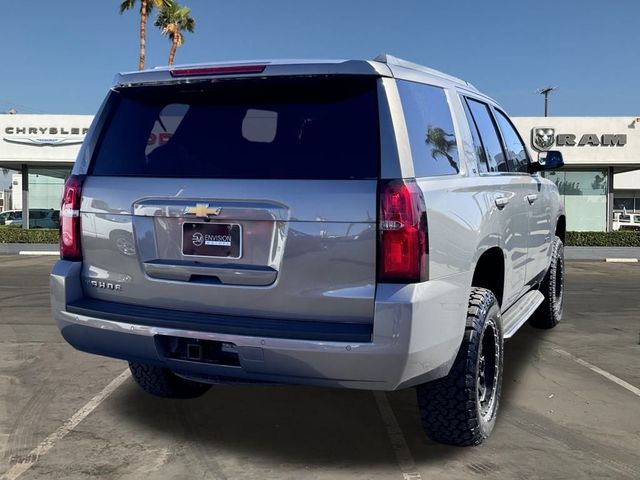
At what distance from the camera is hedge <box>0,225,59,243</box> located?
2036 centimetres

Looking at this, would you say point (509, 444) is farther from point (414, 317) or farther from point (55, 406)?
point (55, 406)

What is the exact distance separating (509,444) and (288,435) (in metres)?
1.32

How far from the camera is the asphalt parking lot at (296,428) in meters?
3.23

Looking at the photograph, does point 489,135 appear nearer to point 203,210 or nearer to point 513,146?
point 513,146

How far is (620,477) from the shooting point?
315 cm

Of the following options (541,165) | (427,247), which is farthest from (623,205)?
(427,247)

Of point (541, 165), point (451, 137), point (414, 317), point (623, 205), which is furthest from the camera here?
point (623, 205)

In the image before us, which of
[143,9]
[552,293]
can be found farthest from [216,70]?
[143,9]

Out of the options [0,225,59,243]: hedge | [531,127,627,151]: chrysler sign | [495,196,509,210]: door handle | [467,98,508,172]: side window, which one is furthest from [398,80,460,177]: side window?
[531,127,627,151]: chrysler sign

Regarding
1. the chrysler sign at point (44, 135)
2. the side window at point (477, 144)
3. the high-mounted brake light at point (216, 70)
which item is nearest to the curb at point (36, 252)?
the chrysler sign at point (44, 135)

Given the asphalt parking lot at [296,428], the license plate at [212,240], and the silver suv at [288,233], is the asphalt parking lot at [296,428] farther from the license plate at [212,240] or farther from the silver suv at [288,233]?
the license plate at [212,240]

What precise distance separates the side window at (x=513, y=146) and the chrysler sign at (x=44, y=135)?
19531 mm

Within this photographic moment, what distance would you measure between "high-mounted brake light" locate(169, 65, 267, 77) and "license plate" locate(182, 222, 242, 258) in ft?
2.62

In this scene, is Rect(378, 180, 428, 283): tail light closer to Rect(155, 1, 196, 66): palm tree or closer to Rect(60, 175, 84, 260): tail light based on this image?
Rect(60, 175, 84, 260): tail light
